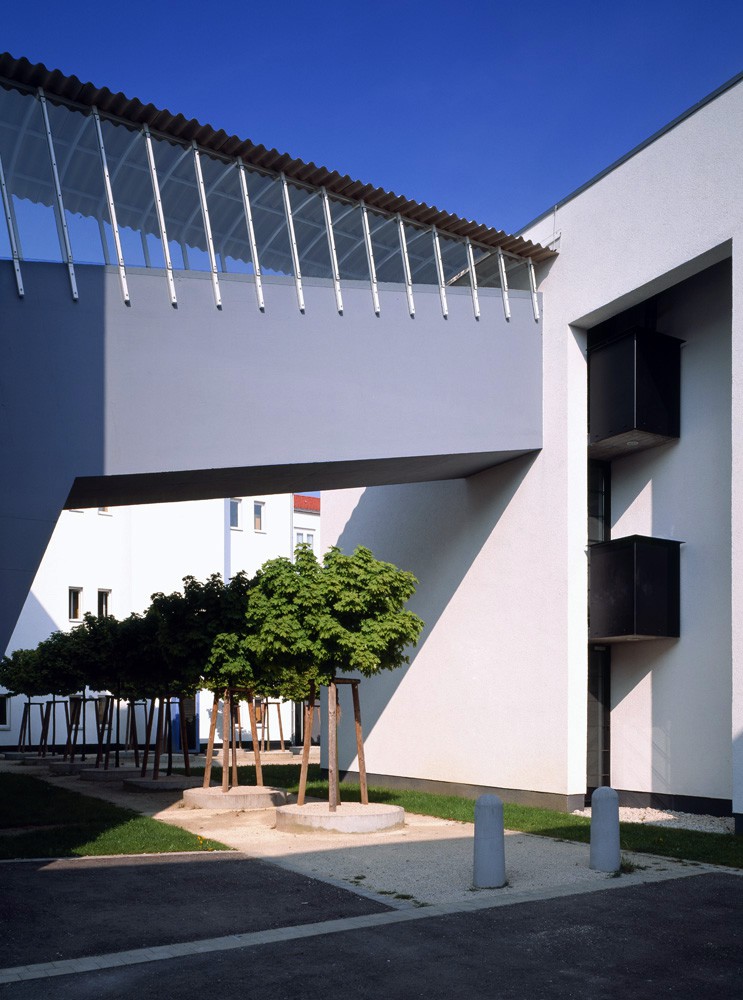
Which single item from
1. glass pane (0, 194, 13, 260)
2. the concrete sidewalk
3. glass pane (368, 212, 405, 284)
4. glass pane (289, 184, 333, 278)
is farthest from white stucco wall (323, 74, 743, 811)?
glass pane (0, 194, 13, 260)

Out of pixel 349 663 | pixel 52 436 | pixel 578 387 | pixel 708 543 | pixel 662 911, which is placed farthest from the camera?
pixel 578 387

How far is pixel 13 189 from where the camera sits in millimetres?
12930

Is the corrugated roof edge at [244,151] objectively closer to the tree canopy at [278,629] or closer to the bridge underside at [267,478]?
the bridge underside at [267,478]

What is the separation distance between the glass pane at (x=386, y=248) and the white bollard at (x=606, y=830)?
9587 mm

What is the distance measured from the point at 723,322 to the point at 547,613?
5.94 m

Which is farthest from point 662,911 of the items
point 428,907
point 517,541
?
point 517,541

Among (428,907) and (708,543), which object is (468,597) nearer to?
(708,543)

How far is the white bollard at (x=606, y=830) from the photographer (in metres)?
10.9

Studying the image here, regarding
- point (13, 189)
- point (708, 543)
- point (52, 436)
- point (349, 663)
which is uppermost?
point (13, 189)

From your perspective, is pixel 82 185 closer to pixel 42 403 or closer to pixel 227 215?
pixel 227 215

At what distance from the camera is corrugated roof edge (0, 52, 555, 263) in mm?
13156

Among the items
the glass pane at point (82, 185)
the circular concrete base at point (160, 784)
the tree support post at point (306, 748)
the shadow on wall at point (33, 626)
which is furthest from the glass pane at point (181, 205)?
the shadow on wall at point (33, 626)

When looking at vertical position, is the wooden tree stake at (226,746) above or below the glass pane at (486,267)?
below

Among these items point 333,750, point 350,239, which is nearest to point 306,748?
point 333,750
